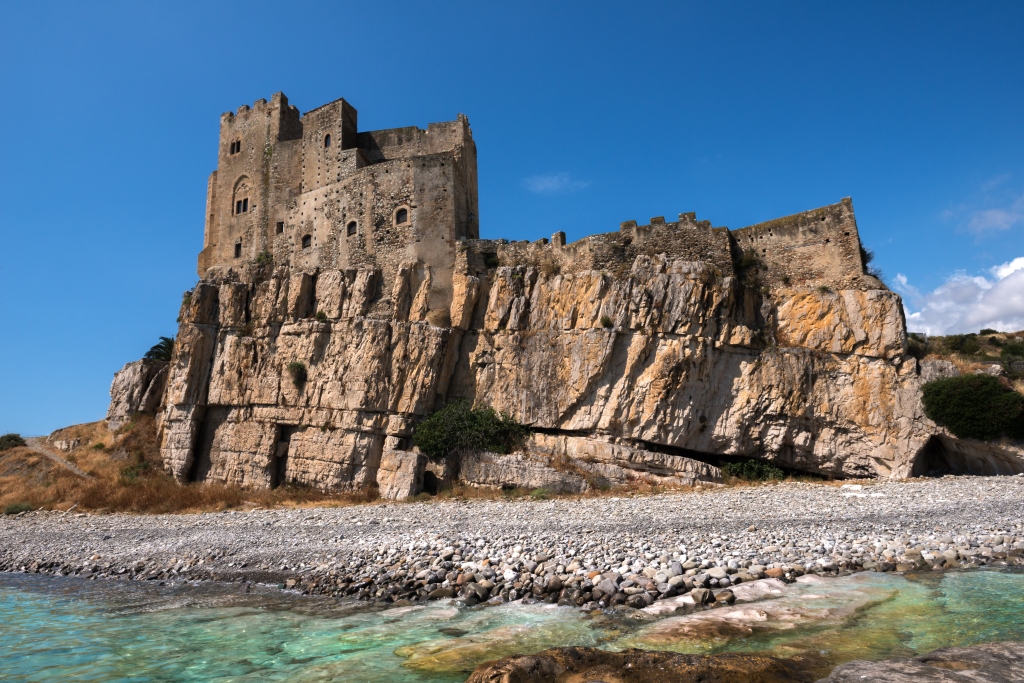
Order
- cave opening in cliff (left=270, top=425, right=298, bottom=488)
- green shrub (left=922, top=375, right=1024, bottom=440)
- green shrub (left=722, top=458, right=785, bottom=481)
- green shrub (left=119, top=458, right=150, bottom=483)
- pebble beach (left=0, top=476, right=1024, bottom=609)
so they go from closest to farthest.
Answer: pebble beach (left=0, top=476, right=1024, bottom=609), green shrub (left=922, top=375, right=1024, bottom=440), green shrub (left=722, top=458, right=785, bottom=481), cave opening in cliff (left=270, top=425, right=298, bottom=488), green shrub (left=119, top=458, right=150, bottom=483)

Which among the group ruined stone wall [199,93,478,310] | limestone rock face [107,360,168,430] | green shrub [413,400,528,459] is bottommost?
green shrub [413,400,528,459]

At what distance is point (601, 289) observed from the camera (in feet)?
82.1

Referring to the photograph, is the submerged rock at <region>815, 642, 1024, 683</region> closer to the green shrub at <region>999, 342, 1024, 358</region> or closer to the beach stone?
the beach stone

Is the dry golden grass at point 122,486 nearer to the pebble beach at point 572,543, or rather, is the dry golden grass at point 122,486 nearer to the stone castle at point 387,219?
the pebble beach at point 572,543

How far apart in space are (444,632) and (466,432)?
624 inches

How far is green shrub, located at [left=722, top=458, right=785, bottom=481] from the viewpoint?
74.4 feet

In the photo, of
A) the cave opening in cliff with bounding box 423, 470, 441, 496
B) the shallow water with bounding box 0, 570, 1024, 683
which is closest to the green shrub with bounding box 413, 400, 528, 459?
the cave opening in cliff with bounding box 423, 470, 441, 496

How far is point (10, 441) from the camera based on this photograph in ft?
123

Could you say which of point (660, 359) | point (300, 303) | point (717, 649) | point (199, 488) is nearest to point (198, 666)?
point (717, 649)

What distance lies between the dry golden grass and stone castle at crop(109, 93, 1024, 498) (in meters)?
0.95

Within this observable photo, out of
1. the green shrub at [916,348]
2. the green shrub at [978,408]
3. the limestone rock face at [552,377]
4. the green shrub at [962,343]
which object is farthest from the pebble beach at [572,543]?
the green shrub at [962,343]

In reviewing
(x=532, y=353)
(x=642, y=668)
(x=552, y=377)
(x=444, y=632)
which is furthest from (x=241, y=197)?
(x=642, y=668)

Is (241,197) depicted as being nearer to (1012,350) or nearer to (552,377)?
(552,377)

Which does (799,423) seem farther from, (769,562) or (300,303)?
(300,303)
